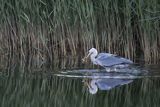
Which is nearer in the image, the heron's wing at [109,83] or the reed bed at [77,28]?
the heron's wing at [109,83]

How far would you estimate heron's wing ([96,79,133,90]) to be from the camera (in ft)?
24.7

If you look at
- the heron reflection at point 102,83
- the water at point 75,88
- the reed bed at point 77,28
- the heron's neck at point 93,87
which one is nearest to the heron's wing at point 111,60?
the water at point 75,88

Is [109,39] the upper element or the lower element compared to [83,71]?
upper

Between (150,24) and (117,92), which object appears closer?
(117,92)

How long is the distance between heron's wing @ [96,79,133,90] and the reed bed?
1509 mm

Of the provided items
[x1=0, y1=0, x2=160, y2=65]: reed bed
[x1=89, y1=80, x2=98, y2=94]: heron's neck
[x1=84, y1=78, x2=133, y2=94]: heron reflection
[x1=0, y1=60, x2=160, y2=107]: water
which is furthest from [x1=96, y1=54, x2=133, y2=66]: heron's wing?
[x1=0, y1=0, x2=160, y2=65]: reed bed

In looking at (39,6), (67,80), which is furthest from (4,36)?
(67,80)

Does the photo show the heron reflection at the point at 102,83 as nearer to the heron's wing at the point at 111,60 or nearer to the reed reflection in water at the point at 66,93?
the reed reflection in water at the point at 66,93

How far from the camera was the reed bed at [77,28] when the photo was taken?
29.7 feet

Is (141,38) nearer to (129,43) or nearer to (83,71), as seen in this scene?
(129,43)

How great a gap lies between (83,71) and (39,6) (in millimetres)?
1641

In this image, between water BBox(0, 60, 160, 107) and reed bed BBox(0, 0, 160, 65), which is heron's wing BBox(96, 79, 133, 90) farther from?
reed bed BBox(0, 0, 160, 65)

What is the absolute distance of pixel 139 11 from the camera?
29.2ft

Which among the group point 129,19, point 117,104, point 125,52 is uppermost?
point 129,19
